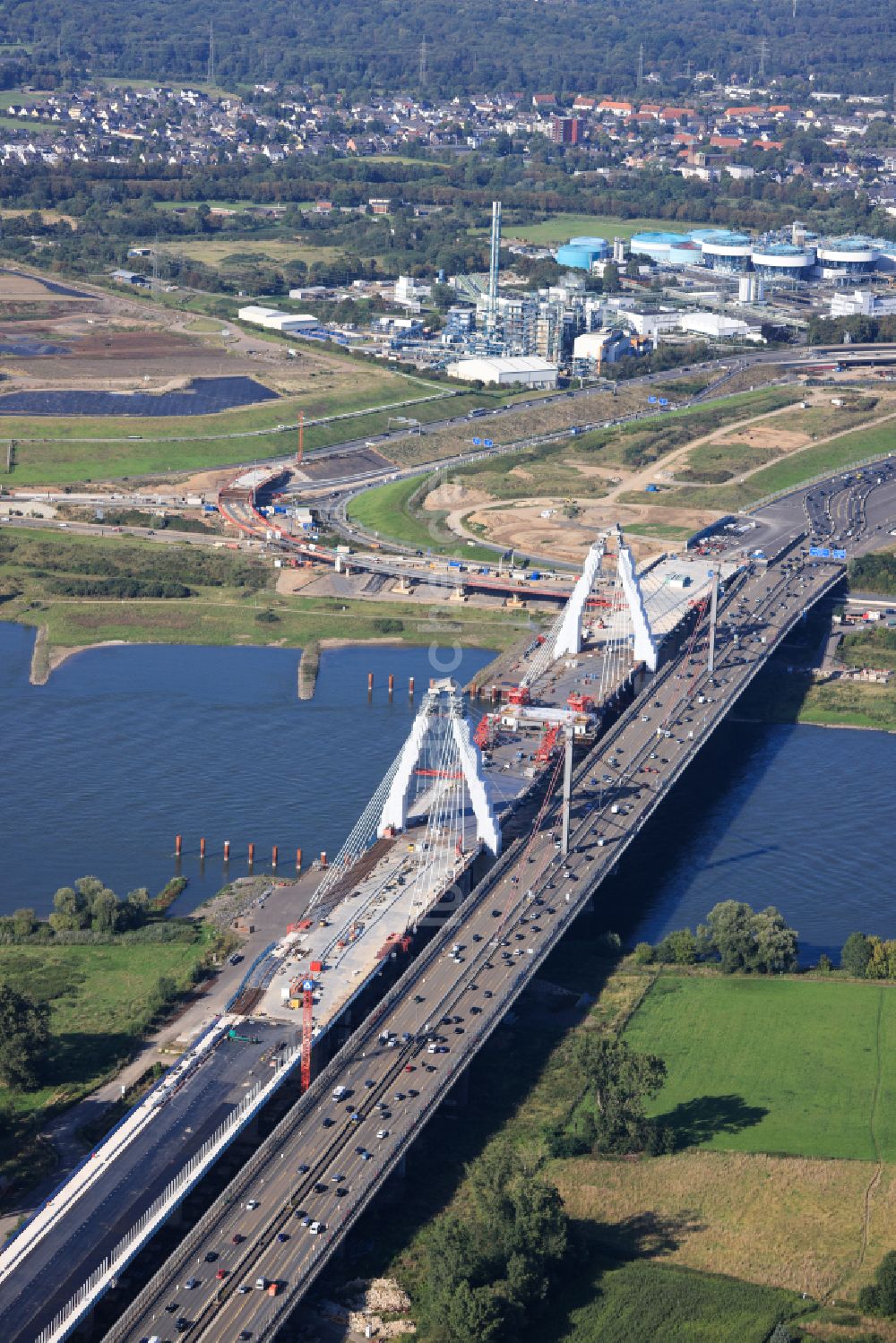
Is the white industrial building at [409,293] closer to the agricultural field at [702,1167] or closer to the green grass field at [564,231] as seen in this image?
the green grass field at [564,231]

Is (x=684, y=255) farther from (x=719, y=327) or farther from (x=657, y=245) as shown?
(x=719, y=327)

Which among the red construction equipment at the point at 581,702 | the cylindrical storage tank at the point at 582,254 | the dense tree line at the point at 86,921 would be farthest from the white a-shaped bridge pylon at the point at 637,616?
the cylindrical storage tank at the point at 582,254

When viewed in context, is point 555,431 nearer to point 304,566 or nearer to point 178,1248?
point 304,566

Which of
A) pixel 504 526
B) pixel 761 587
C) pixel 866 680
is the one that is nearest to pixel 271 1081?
pixel 866 680

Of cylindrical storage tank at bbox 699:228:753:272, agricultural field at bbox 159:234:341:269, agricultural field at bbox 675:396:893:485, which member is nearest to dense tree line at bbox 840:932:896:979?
agricultural field at bbox 675:396:893:485

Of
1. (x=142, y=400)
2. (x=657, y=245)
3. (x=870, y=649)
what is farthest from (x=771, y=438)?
(x=657, y=245)

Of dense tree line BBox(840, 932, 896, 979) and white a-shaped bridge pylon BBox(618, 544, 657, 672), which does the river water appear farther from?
dense tree line BBox(840, 932, 896, 979)
